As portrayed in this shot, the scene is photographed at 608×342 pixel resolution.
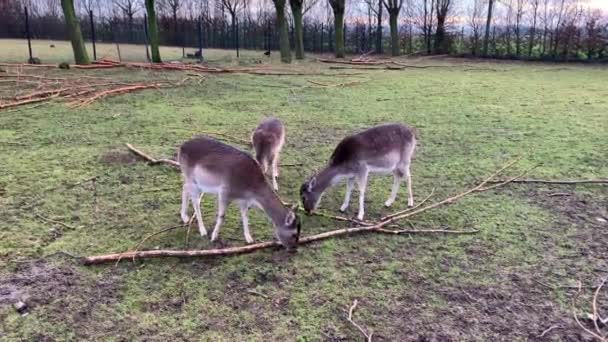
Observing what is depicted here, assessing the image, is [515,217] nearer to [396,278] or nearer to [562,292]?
[562,292]

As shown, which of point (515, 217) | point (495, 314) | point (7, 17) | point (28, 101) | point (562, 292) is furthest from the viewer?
point (7, 17)

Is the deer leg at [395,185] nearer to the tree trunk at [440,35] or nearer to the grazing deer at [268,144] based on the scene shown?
the grazing deer at [268,144]

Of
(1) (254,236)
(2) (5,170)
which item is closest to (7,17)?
(2) (5,170)

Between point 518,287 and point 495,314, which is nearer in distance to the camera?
point 495,314

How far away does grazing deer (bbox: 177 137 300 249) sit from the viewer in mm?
3908

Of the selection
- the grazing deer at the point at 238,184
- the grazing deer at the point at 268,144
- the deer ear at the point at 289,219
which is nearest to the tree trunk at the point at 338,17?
the grazing deer at the point at 268,144

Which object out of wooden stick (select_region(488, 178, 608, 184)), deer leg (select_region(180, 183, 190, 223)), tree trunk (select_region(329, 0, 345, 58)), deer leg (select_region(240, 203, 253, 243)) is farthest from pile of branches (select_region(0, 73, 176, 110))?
tree trunk (select_region(329, 0, 345, 58))

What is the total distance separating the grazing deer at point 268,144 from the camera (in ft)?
→ 17.0

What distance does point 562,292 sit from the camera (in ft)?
11.4

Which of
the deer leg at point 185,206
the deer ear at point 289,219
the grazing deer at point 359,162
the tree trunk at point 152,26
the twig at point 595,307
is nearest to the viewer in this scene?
the twig at point 595,307

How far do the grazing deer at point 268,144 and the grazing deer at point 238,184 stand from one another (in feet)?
3.48

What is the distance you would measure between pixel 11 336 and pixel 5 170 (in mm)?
3334

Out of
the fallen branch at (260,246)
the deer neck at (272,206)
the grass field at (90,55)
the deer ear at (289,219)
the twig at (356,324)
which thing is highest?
the grass field at (90,55)

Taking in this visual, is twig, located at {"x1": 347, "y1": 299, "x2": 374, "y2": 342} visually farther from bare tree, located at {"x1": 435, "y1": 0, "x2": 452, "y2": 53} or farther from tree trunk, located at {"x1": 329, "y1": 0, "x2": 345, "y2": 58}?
bare tree, located at {"x1": 435, "y1": 0, "x2": 452, "y2": 53}
